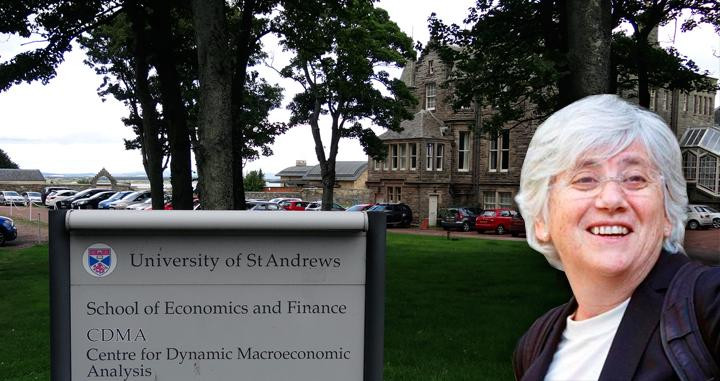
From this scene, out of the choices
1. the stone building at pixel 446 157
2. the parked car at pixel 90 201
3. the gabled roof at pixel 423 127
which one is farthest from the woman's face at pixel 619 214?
the parked car at pixel 90 201

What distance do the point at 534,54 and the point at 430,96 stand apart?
37.4 meters

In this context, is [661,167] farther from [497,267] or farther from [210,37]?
[497,267]

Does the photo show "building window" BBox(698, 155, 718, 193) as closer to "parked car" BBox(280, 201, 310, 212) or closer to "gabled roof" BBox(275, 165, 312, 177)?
"parked car" BBox(280, 201, 310, 212)

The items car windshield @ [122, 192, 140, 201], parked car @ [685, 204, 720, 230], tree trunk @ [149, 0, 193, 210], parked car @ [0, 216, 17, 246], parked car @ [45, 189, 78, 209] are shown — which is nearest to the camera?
tree trunk @ [149, 0, 193, 210]

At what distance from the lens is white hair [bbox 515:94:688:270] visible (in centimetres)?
146

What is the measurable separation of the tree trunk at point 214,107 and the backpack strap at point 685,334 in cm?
788

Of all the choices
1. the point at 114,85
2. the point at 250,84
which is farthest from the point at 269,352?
the point at 114,85

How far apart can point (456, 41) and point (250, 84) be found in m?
20.6

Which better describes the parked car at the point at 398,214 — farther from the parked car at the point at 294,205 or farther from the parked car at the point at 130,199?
the parked car at the point at 130,199

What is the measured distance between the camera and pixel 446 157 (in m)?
46.4

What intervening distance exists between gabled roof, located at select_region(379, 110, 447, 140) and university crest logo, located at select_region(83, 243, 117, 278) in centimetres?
4387

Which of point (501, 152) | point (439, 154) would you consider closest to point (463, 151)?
point (439, 154)

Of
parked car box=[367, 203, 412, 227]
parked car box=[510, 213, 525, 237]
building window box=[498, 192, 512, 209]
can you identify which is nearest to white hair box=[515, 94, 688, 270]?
parked car box=[510, 213, 525, 237]

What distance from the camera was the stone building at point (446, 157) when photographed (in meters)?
44.3
